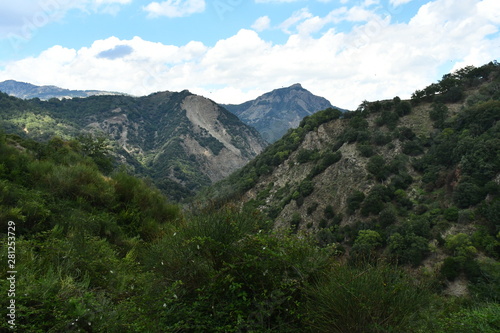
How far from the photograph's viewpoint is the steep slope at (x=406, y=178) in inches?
1232

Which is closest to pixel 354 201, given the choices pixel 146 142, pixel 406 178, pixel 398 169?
pixel 406 178

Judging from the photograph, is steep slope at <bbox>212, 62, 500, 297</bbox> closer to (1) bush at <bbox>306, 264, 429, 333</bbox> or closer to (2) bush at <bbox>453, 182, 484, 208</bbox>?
(2) bush at <bbox>453, 182, 484, 208</bbox>

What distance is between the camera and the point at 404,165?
46969mm

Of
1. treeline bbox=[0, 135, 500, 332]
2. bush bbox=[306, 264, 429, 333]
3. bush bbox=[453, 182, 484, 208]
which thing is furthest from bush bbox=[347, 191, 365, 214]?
bush bbox=[306, 264, 429, 333]

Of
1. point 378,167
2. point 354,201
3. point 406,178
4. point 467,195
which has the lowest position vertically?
point 354,201

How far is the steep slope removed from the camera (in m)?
31.3

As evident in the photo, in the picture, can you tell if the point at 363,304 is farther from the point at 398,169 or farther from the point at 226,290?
the point at 398,169

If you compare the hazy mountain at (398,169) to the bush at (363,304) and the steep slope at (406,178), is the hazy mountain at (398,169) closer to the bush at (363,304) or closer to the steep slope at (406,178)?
the steep slope at (406,178)

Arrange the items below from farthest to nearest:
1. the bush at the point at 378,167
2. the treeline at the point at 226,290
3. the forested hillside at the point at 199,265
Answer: the bush at the point at 378,167 → the forested hillside at the point at 199,265 → the treeline at the point at 226,290

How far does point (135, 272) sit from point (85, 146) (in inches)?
1514

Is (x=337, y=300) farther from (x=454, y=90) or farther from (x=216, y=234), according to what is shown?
(x=454, y=90)

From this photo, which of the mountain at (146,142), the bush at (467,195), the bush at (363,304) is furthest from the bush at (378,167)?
the mountain at (146,142)

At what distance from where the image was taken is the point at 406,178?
4444 cm

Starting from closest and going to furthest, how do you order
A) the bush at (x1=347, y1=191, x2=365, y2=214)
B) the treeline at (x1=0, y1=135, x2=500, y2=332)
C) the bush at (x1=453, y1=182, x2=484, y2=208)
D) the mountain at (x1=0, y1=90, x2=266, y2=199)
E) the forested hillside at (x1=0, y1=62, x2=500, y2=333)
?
the treeline at (x1=0, y1=135, x2=500, y2=332)
the forested hillside at (x1=0, y1=62, x2=500, y2=333)
the bush at (x1=453, y1=182, x2=484, y2=208)
the bush at (x1=347, y1=191, x2=365, y2=214)
the mountain at (x1=0, y1=90, x2=266, y2=199)
